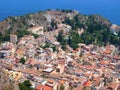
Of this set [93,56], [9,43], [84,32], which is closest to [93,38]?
[84,32]

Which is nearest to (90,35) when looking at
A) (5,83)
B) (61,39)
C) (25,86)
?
(61,39)

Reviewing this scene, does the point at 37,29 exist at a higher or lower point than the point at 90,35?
higher

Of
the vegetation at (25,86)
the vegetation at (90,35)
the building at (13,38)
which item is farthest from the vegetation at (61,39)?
the vegetation at (25,86)

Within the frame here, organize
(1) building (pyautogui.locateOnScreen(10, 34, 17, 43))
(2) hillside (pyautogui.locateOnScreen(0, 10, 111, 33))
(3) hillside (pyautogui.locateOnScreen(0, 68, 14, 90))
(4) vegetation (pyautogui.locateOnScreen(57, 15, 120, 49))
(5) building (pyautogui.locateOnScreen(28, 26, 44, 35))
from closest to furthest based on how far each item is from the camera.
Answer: (3) hillside (pyautogui.locateOnScreen(0, 68, 14, 90)), (1) building (pyautogui.locateOnScreen(10, 34, 17, 43)), (4) vegetation (pyautogui.locateOnScreen(57, 15, 120, 49)), (5) building (pyautogui.locateOnScreen(28, 26, 44, 35)), (2) hillside (pyautogui.locateOnScreen(0, 10, 111, 33))

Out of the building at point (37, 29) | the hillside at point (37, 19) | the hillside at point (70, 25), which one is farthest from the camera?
the hillside at point (37, 19)

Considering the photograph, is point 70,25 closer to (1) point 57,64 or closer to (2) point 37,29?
(2) point 37,29

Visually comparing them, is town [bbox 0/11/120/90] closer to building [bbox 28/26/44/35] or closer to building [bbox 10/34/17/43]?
building [bbox 10/34/17/43]

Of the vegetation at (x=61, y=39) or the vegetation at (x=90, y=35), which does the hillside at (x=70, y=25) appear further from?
the vegetation at (x=61, y=39)

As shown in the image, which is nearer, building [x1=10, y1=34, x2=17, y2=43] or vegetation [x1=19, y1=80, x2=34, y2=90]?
vegetation [x1=19, y1=80, x2=34, y2=90]

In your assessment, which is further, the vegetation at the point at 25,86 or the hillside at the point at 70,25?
the hillside at the point at 70,25

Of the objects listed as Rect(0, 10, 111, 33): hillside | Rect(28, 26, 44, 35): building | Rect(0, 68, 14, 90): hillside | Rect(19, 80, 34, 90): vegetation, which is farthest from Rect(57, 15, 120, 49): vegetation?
Rect(0, 68, 14, 90): hillside

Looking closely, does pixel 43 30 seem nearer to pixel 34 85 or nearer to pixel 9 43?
pixel 9 43

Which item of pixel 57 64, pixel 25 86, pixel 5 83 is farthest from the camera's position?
pixel 57 64
